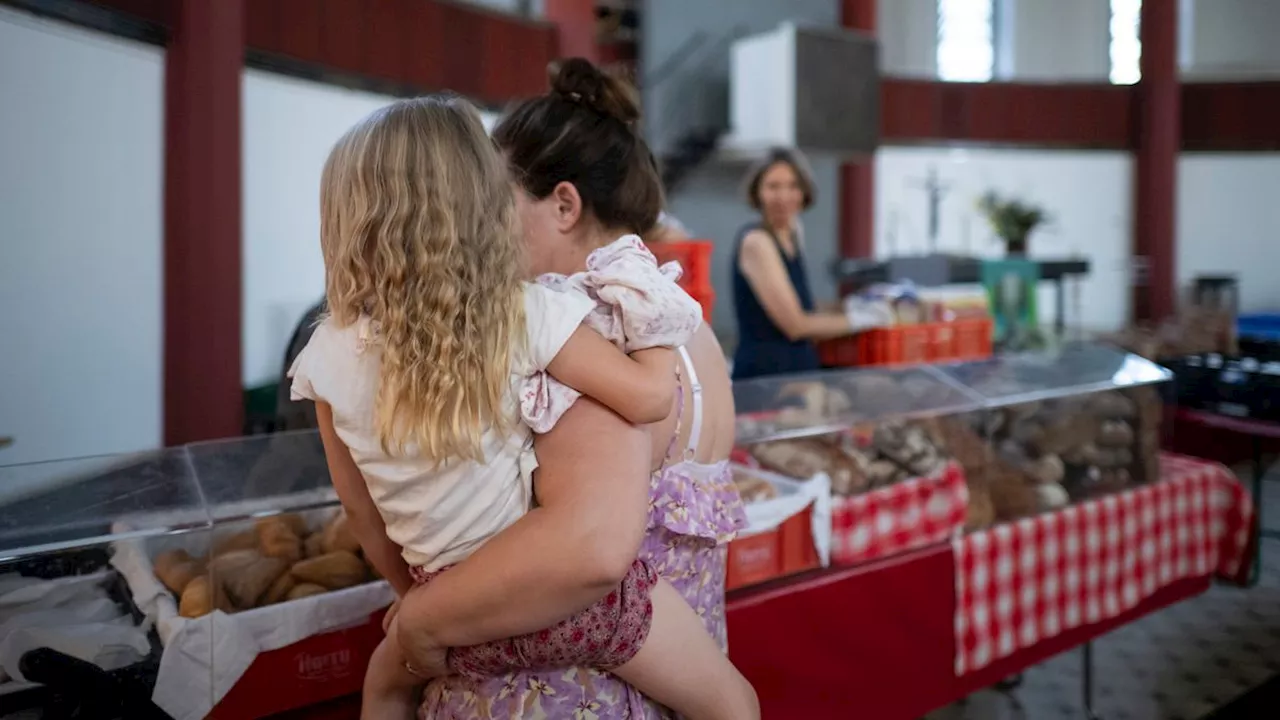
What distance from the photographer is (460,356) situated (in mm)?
1019

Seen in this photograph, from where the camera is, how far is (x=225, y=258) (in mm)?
5355

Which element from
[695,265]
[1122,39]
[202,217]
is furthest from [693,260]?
[1122,39]

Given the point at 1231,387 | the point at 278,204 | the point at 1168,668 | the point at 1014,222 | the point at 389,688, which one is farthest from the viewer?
the point at 1014,222

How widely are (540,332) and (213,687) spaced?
0.79 m

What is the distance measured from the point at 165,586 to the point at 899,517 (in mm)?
1522

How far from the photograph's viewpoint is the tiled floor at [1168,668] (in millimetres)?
3092

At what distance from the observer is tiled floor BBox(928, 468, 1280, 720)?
309 cm

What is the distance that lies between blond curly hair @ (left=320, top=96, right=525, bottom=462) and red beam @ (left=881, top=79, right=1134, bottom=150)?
1167 centimetres

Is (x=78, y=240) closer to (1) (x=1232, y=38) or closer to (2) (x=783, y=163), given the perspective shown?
(2) (x=783, y=163)

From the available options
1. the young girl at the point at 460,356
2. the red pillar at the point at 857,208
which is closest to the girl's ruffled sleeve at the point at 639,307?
the young girl at the point at 460,356

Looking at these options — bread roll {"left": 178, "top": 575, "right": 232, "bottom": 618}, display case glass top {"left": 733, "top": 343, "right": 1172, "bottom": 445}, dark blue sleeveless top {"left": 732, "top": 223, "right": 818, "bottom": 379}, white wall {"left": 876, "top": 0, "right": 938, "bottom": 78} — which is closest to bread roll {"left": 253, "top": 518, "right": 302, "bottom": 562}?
bread roll {"left": 178, "top": 575, "right": 232, "bottom": 618}

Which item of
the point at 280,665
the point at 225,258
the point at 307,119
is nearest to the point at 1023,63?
the point at 307,119

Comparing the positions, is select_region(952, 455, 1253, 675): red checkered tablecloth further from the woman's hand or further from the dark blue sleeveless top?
the woman's hand

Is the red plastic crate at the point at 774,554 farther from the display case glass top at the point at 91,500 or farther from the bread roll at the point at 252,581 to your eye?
the display case glass top at the point at 91,500
